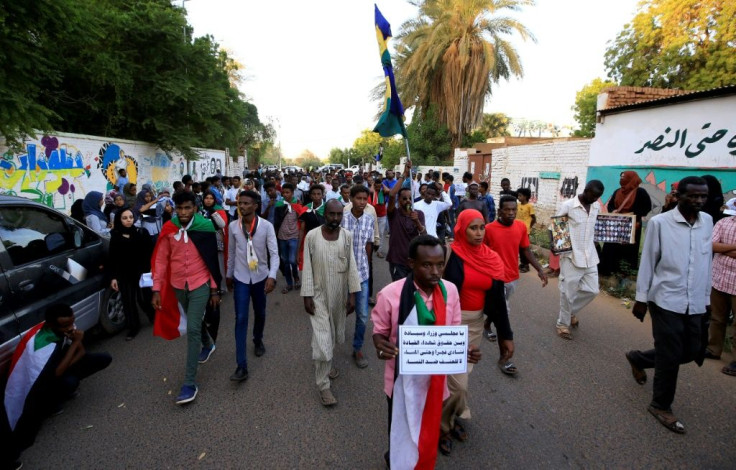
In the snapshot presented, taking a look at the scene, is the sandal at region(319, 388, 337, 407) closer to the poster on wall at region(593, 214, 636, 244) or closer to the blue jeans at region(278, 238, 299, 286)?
the blue jeans at region(278, 238, 299, 286)

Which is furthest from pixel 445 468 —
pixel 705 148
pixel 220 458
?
pixel 705 148

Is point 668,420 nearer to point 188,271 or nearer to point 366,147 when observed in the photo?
point 188,271

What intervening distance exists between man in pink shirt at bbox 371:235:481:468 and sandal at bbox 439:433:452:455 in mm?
709

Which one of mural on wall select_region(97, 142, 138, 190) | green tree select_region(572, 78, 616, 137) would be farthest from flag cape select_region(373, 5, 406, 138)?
green tree select_region(572, 78, 616, 137)

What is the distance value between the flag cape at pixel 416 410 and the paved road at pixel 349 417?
680mm

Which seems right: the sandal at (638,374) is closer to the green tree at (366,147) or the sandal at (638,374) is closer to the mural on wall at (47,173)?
the mural on wall at (47,173)

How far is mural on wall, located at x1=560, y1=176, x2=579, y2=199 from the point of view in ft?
36.6

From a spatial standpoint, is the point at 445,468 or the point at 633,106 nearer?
the point at 445,468

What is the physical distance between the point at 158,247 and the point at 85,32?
8.37 m

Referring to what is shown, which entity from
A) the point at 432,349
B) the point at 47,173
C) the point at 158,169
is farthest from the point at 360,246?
the point at 158,169

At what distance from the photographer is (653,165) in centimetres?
859

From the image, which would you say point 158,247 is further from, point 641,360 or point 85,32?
point 85,32

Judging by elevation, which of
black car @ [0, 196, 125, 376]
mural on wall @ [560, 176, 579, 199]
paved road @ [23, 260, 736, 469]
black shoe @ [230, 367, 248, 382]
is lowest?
paved road @ [23, 260, 736, 469]

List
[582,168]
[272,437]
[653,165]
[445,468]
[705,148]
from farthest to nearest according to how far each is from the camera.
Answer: [582,168] → [653,165] → [705,148] → [272,437] → [445,468]
